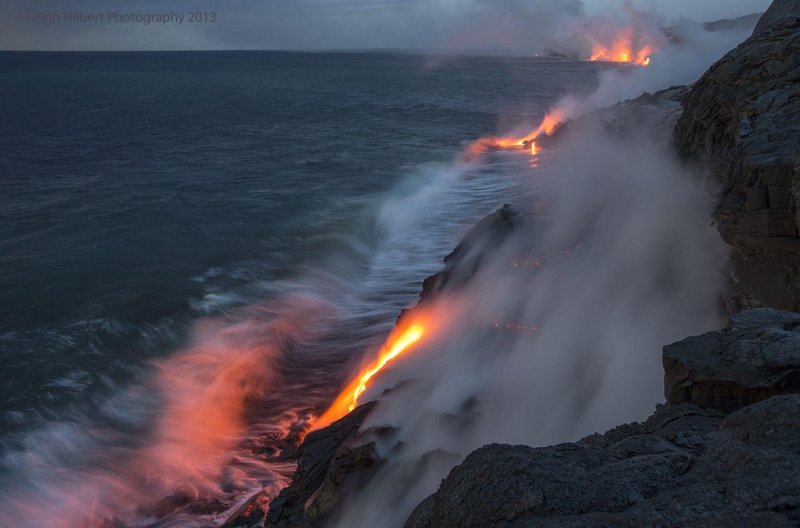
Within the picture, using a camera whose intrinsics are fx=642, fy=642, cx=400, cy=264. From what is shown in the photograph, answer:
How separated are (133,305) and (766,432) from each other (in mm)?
13621

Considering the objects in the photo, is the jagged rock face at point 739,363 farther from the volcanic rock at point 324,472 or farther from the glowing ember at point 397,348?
the glowing ember at point 397,348

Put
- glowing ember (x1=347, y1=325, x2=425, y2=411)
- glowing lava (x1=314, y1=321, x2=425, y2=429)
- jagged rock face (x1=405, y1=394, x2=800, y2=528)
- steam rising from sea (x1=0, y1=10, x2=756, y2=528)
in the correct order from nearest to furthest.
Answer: jagged rock face (x1=405, y1=394, x2=800, y2=528) → steam rising from sea (x1=0, y1=10, x2=756, y2=528) → glowing lava (x1=314, y1=321, x2=425, y2=429) → glowing ember (x1=347, y1=325, x2=425, y2=411)

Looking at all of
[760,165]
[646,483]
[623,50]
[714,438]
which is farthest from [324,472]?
[623,50]

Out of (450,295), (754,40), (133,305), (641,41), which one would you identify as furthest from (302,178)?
(641,41)

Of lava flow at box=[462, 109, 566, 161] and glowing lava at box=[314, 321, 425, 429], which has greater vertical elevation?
lava flow at box=[462, 109, 566, 161]

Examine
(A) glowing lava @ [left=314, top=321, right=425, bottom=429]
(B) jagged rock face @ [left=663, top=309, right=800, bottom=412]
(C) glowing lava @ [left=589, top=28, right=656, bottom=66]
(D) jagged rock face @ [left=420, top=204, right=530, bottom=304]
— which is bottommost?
(A) glowing lava @ [left=314, top=321, right=425, bottom=429]

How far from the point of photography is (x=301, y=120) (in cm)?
4809

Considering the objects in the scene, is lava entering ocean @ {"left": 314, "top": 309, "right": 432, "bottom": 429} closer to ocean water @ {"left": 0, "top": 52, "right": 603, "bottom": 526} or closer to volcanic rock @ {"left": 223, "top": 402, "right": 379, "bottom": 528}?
ocean water @ {"left": 0, "top": 52, "right": 603, "bottom": 526}

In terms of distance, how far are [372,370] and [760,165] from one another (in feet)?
21.2

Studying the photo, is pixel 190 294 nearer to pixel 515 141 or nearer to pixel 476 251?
pixel 476 251

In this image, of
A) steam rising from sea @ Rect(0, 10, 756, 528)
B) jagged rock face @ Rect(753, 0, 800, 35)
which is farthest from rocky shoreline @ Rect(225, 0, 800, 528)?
jagged rock face @ Rect(753, 0, 800, 35)

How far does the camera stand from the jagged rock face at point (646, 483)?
9.53 feet

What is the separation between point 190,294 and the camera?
15.1 m

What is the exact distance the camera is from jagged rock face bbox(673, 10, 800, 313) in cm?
669
